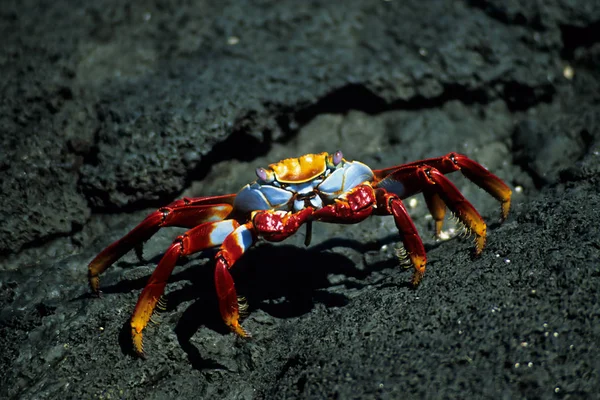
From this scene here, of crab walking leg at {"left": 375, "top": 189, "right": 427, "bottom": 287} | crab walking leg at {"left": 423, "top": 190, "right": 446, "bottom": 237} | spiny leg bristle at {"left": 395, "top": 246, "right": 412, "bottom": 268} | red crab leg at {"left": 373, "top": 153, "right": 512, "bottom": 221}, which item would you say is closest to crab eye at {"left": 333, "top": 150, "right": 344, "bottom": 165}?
red crab leg at {"left": 373, "top": 153, "right": 512, "bottom": 221}

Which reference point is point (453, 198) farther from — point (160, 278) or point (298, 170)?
point (160, 278)

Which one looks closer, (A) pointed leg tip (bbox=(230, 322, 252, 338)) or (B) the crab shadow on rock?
(A) pointed leg tip (bbox=(230, 322, 252, 338))

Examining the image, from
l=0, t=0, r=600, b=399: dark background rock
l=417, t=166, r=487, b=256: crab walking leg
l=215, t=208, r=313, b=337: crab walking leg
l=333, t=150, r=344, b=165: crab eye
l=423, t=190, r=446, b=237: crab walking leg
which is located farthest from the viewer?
l=423, t=190, r=446, b=237: crab walking leg

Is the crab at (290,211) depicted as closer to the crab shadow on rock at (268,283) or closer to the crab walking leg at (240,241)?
the crab walking leg at (240,241)

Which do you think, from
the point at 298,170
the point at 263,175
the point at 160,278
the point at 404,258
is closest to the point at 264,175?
the point at 263,175

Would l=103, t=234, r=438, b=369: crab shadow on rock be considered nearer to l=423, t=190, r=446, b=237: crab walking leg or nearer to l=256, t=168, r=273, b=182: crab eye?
l=423, t=190, r=446, b=237: crab walking leg

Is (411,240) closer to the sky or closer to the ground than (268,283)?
closer to the sky

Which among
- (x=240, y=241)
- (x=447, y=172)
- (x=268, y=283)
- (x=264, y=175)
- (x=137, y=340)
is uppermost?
(x=264, y=175)
